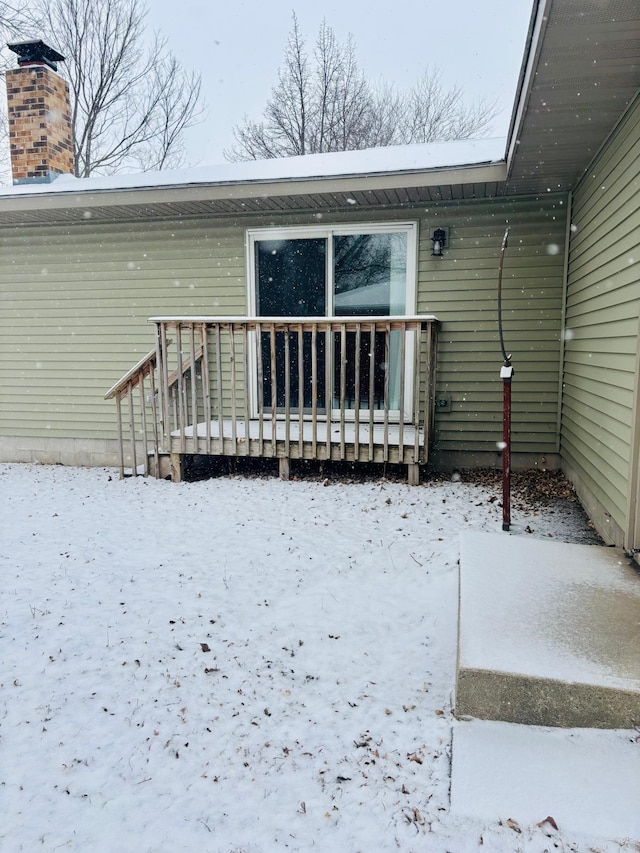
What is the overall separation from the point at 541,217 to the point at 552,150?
121 centimetres

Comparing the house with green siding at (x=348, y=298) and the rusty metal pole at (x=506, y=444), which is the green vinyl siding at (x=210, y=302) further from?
the rusty metal pole at (x=506, y=444)

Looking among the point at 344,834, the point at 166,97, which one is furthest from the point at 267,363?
the point at 166,97

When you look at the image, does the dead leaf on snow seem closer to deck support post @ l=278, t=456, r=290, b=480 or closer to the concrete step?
the concrete step

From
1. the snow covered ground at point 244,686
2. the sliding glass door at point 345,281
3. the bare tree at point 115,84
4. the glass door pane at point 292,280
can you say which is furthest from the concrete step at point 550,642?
the bare tree at point 115,84

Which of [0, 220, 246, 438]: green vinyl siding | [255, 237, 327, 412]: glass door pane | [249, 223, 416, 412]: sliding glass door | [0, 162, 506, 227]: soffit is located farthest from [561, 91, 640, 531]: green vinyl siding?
[0, 220, 246, 438]: green vinyl siding

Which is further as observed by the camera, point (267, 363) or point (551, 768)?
point (267, 363)

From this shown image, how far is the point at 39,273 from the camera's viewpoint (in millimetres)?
6578

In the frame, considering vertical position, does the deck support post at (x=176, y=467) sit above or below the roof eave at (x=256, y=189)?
below

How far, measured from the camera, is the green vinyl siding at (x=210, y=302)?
5285 mm

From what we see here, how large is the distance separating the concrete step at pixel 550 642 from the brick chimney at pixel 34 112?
6.99m

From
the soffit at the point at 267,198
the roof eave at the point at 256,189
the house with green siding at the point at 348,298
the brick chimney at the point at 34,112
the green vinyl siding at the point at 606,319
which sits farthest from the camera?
the brick chimney at the point at 34,112

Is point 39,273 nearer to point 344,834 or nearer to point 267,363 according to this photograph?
point 267,363

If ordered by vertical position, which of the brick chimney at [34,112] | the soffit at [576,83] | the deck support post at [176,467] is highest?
the brick chimney at [34,112]

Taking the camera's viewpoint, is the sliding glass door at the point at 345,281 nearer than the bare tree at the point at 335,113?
Yes
